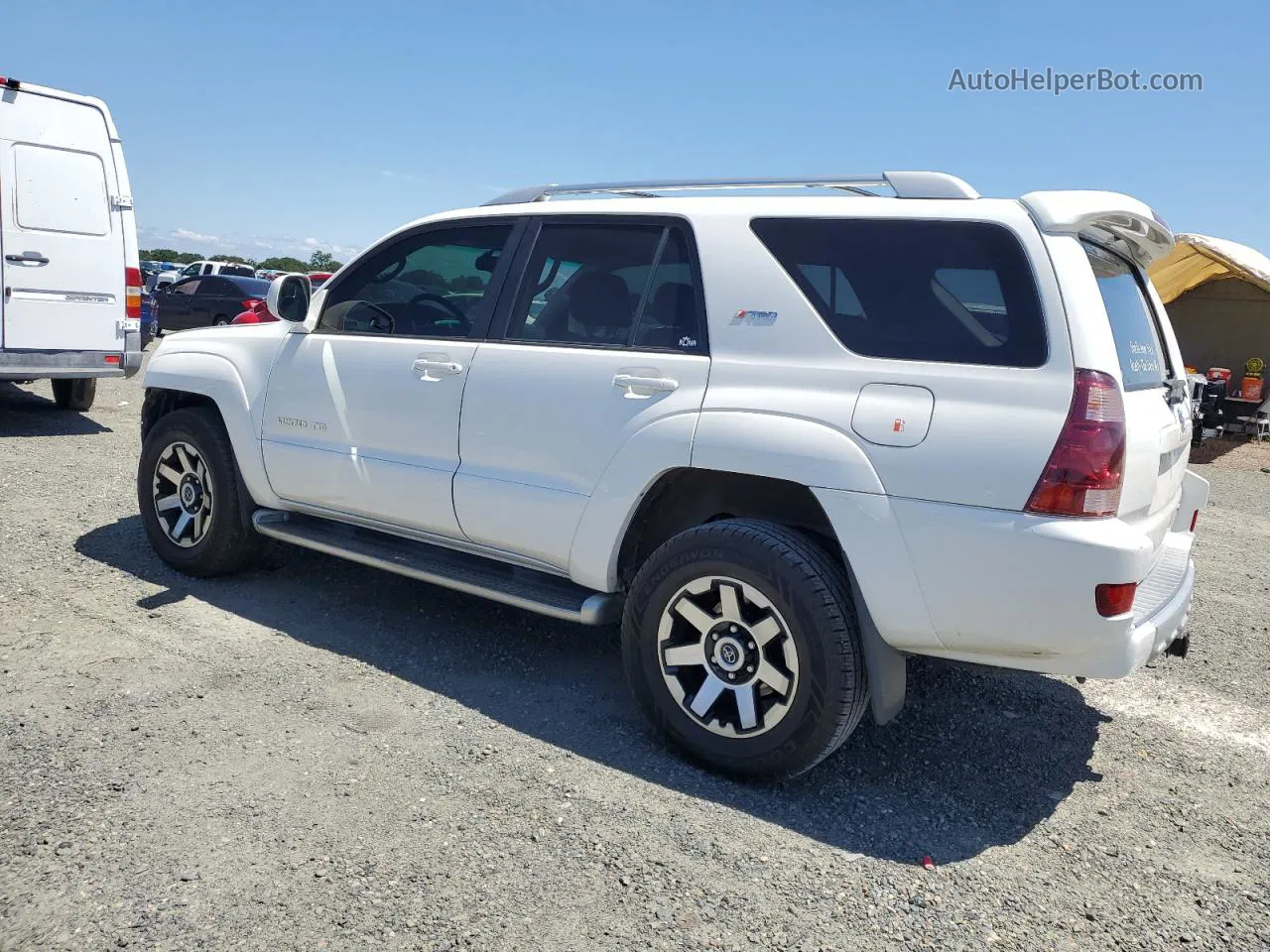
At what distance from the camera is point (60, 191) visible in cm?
839

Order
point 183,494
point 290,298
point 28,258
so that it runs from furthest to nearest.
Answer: point 28,258 → point 183,494 → point 290,298

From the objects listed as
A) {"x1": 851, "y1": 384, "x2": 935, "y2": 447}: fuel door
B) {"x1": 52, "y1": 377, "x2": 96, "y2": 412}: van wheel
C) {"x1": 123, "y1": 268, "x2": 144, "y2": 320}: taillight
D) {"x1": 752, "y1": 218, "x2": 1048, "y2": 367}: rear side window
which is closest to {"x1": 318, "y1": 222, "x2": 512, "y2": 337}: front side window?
{"x1": 752, "y1": 218, "x2": 1048, "y2": 367}: rear side window

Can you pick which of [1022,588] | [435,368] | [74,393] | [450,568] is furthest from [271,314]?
[74,393]

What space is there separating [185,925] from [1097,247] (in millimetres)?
3316

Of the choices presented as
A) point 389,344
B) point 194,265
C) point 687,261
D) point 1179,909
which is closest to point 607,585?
point 687,261

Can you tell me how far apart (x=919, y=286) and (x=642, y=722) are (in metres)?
1.84

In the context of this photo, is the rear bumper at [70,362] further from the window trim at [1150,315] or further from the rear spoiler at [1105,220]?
the window trim at [1150,315]

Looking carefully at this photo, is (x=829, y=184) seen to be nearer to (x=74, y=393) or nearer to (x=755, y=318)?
(x=755, y=318)

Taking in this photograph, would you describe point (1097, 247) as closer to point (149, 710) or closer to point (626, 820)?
point (626, 820)

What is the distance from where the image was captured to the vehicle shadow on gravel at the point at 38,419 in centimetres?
900

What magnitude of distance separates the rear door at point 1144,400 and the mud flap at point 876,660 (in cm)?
79

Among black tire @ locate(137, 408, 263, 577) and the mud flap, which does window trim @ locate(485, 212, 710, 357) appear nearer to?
the mud flap

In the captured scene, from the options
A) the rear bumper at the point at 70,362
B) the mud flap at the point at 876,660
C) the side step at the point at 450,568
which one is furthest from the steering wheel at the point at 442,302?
the rear bumper at the point at 70,362

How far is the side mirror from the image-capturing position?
4.51 meters
